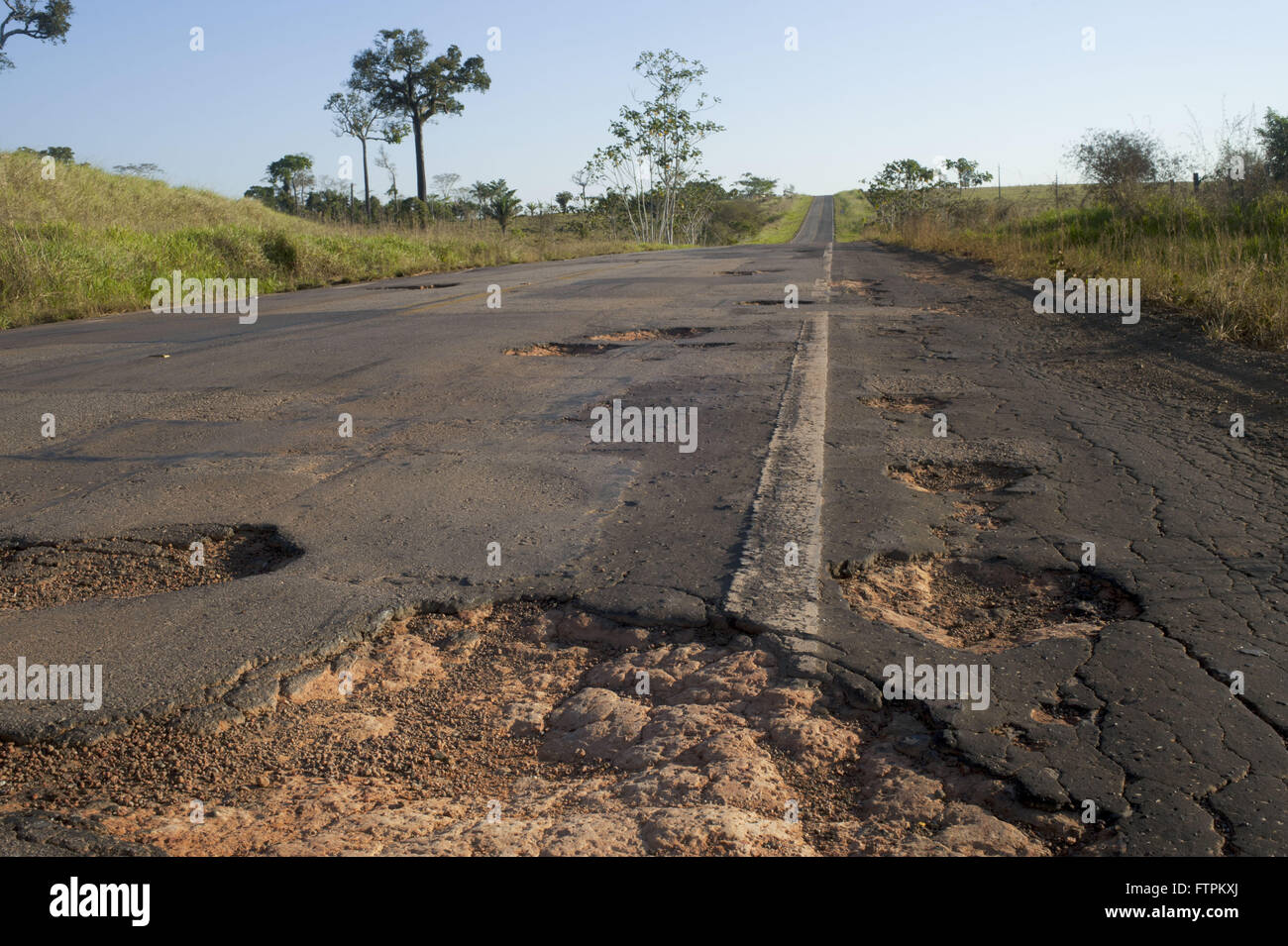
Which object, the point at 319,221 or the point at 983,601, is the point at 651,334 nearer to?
the point at 983,601

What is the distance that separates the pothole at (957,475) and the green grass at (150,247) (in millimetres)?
12388

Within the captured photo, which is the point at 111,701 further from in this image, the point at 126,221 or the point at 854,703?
the point at 126,221

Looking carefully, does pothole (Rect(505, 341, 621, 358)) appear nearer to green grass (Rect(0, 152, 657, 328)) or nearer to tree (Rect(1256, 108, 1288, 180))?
green grass (Rect(0, 152, 657, 328))

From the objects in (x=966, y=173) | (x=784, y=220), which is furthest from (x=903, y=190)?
(x=784, y=220)

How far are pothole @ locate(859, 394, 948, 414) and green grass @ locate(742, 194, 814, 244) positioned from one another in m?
54.0

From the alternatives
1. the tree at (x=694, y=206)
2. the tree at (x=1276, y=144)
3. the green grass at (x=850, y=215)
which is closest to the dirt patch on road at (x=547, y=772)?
the tree at (x=1276, y=144)

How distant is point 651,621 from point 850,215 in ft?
346

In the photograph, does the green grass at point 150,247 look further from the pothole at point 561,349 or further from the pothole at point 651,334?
the pothole at point 651,334

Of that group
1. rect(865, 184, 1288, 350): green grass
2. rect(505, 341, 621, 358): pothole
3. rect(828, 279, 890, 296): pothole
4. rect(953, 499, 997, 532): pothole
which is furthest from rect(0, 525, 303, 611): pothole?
rect(828, 279, 890, 296): pothole

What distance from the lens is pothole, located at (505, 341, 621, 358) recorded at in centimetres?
902

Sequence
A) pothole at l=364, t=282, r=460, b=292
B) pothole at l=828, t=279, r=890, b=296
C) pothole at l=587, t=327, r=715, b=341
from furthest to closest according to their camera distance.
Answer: pothole at l=364, t=282, r=460, b=292, pothole at l=828, t=279, r=890, b=296, pothole at l=587, t=327, r=715, b=341

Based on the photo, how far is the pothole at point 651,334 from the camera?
9.93 m

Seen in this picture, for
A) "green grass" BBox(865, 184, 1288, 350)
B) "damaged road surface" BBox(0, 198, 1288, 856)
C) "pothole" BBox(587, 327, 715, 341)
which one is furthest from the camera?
"pothole" BBox(587, 327, 715, 341)
